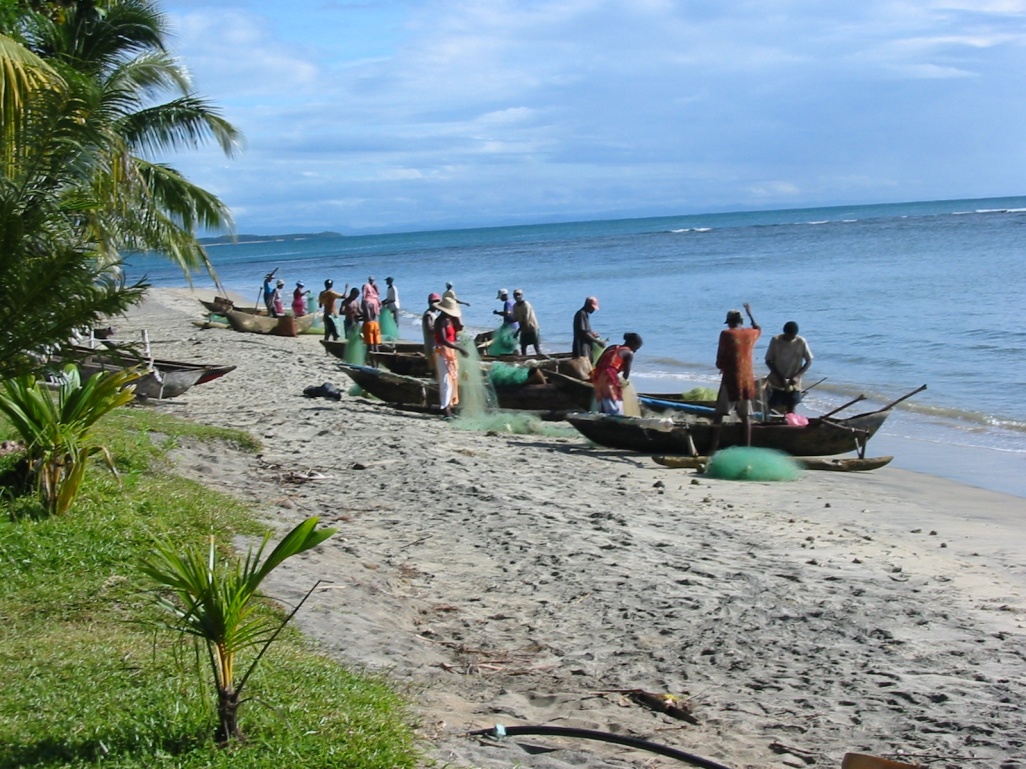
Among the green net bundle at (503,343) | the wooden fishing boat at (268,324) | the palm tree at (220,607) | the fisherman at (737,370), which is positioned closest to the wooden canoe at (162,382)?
the green net bundle at (503,343)

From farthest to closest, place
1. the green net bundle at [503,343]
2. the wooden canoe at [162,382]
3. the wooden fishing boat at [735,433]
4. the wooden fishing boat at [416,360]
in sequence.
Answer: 1. the green net bundle at [503,343]
2. the wooden fishing boat at [416,360]
3. the wooden canoe at [162,382]
4. the wooden fishing boat at [735,433]

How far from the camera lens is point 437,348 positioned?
1421 cm

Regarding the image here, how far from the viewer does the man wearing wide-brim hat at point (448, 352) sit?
14.0 meters

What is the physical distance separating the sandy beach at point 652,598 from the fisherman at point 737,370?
0.84 meters

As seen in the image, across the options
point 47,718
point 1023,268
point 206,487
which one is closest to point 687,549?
point 206,487

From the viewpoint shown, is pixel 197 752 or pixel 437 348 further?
pixel 437 348

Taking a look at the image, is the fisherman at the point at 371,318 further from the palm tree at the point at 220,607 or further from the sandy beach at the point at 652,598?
the palm tree at the point at 220,607

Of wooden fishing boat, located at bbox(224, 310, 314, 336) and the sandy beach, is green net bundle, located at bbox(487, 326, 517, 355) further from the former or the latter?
wooden fishing boat, located at bbox(224, 310, 314, 336)

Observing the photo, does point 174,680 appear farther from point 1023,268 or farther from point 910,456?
point 1023,268

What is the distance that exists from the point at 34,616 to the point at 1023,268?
1680 inches

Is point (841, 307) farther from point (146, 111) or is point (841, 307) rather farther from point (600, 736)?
point (600, 736)

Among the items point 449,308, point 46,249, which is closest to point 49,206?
point 46,249

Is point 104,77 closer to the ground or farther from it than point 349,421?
farther from it

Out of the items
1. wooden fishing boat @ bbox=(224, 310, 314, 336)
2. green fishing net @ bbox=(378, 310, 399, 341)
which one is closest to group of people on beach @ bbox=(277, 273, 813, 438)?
green fishing net @ bbox=(378, 310, 399, 341)
